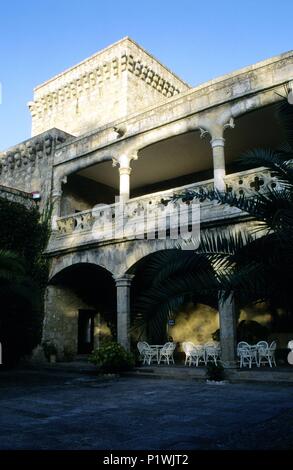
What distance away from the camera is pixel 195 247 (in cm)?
552

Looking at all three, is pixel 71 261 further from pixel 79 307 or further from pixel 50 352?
pixel 50 352

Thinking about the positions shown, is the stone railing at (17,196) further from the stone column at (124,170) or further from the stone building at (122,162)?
the stone column at (124,170)

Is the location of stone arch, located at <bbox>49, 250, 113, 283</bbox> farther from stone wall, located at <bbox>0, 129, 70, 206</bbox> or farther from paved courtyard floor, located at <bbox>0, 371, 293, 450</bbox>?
paved courtyard floor, located at <bbox>0, 371, 293, 450</bbox>

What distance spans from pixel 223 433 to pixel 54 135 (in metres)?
13.6

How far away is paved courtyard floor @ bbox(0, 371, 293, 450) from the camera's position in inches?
180

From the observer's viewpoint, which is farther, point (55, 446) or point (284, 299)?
point (284, 299)

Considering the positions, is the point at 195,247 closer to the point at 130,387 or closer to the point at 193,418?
the point at 193,418

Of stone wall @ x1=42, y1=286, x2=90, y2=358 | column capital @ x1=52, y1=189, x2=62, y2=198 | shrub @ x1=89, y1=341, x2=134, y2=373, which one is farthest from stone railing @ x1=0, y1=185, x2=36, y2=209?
shrub @ x1=89, y1=341, x2=134, y2=373

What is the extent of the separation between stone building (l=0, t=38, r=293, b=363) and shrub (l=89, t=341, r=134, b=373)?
68 centimetres

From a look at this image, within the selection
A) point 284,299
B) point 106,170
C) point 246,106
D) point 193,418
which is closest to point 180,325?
point 106,170

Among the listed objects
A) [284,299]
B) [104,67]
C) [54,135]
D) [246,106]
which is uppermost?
[104,67]

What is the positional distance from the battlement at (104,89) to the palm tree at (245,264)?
1433cm

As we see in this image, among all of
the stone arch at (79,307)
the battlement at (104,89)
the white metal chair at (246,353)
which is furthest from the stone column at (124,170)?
the white metal chair at (246,353)

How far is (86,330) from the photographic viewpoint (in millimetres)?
16828
